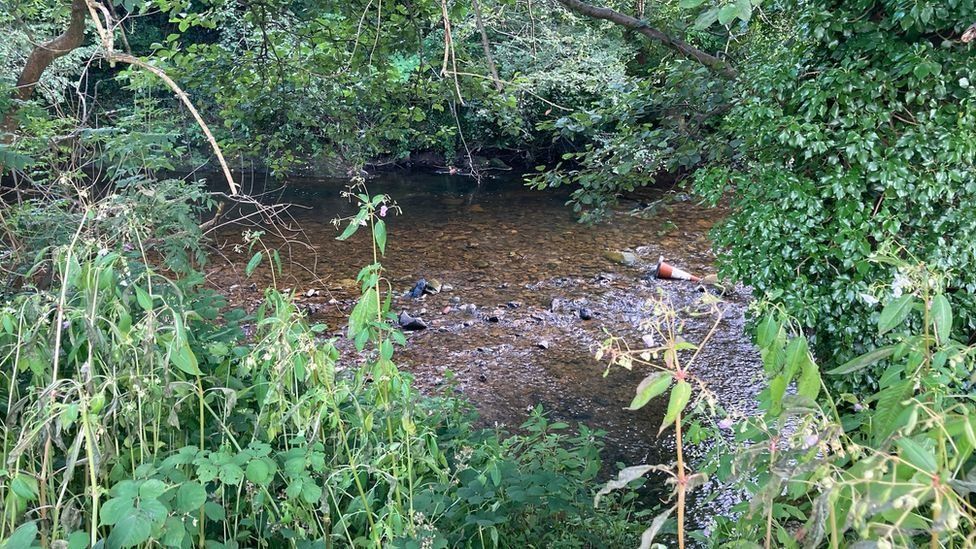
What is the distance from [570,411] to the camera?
15.5 ft

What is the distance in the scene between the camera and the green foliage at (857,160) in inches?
111

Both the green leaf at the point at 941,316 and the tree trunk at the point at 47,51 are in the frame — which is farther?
the tree trunk at the point at 47,51

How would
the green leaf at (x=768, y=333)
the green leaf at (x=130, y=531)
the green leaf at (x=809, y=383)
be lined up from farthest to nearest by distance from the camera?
the green leaf at (x=130, y=531), the green leaf at (x=768, y=333), the green leaf at (x=809, y=383)

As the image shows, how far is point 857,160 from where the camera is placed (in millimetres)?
2965

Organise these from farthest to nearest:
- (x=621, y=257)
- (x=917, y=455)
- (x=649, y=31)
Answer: (x=621, y=257) < (x=649, y=31) < (x=917, y=455)

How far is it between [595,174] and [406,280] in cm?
361

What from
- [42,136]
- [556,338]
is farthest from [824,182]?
[42,136]

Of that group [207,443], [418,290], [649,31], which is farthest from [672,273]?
[207,443]

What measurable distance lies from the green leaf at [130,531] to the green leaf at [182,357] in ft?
1.21

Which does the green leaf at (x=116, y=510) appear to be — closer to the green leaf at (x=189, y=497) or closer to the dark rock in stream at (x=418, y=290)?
the green leaf at (x=189, y=497)

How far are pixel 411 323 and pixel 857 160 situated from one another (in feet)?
13.2

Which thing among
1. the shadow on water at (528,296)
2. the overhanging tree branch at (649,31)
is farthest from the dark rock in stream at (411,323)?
the overhanging tree branch at (649,31)

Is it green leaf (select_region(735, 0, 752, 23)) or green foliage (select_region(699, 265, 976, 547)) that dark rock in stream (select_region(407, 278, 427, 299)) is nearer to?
green foliage (select_region(699, 265, 976, 547))

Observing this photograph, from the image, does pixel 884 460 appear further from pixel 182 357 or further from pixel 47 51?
pixel 47 51
